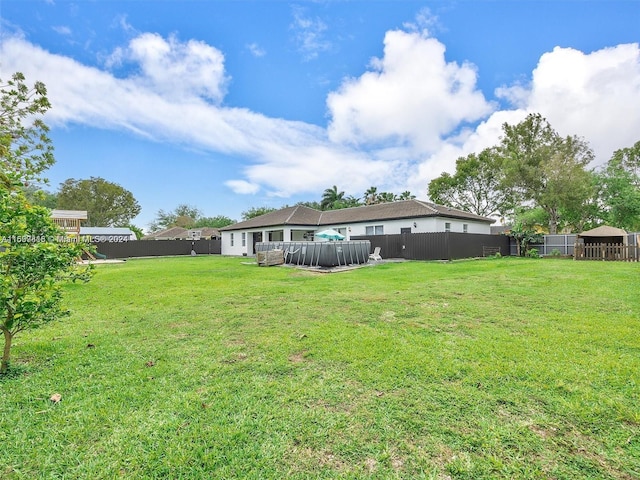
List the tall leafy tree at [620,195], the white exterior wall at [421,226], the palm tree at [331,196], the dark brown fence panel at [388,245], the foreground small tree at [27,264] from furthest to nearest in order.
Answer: the palm tree at [331,196] < the tall leafy tree at [620,195] < the white exterior wall at [421,226] < the dark brown fence panel at [388,245] < the foreground small tree at [27,264]

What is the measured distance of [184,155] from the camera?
25188 millimetres

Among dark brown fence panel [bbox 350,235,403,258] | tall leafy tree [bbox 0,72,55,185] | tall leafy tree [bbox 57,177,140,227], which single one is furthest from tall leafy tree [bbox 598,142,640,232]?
tall leafy tree [bbox 57,177,140,227]

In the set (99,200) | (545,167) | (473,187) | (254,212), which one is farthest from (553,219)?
(99,200)

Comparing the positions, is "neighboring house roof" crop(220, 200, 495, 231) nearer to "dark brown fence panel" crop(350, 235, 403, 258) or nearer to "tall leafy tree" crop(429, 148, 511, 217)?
"dark brown fence panel" crop(350, 235, 403, 258)

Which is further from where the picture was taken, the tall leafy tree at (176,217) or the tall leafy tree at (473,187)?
the tall leafy tree at (176,217)

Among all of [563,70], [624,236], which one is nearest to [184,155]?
[563,70]

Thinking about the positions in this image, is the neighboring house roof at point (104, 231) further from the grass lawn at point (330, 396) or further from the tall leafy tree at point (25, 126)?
the grass lawn at point (330, 396)

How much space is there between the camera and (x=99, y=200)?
4709 centimetres

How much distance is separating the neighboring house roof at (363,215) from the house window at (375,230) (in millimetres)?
577

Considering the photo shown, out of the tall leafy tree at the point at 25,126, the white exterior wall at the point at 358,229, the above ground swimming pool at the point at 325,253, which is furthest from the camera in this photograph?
the white exterior wall at the point at 358,229

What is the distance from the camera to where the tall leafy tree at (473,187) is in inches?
1347

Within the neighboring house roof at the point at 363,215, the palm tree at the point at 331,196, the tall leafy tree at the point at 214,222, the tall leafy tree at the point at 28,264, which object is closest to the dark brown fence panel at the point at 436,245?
the neighboring house roof at the point at 363,215

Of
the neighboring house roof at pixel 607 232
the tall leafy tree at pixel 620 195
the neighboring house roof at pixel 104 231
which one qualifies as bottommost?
the neighboring house roof at pixel 607 232

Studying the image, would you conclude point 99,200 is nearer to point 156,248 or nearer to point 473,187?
point 156,248
